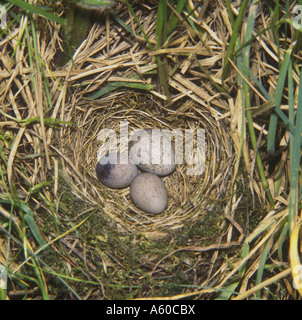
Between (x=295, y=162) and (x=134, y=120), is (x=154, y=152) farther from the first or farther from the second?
(x=295, y=162)

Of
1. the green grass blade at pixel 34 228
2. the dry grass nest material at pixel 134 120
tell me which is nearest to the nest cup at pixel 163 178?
the dry grass nest material at pixel 134 120

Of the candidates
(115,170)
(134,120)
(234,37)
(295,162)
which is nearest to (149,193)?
(115,170)

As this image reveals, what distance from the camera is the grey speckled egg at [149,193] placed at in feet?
5.36

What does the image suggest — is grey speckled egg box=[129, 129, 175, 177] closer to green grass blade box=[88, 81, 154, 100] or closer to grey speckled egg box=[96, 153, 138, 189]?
grey speckled egg box=[96, 153, 138, 189]

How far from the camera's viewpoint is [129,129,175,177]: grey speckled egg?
1.72 metres

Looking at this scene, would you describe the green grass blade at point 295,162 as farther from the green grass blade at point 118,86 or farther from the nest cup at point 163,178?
the green grass blade at point 118,86

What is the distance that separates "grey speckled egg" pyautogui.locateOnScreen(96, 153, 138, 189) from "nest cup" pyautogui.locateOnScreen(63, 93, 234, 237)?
0.06 m

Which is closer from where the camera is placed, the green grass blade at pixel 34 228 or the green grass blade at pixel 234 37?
the green grass blade at pixel 234 37

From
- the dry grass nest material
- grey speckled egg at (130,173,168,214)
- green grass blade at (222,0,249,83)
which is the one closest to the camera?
green grass blade at (222,0,249,83)

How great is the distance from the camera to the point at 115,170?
1680mm

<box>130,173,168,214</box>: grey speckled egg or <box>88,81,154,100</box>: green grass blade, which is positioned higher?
<box>88,81,154,100</box>: green grass blade

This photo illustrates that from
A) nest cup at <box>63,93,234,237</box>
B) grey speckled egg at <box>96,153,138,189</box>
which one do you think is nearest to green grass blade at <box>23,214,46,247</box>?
nest cup at <box>63,93,234,237</box>

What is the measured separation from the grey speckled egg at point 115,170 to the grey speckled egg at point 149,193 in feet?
0.17
